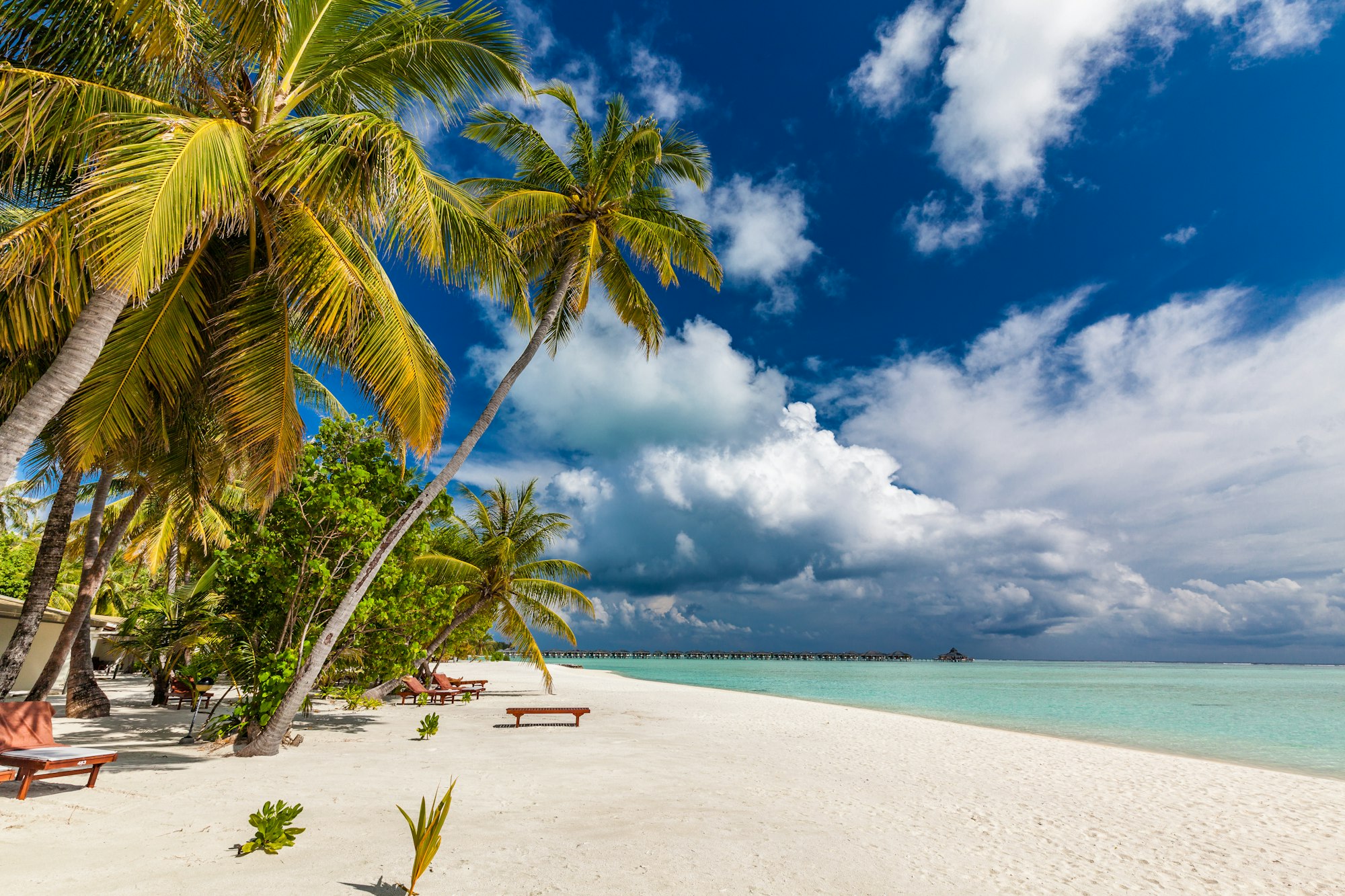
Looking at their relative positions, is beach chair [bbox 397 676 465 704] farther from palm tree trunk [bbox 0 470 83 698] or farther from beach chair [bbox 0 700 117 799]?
beach chair [bbox 0 700 117 799]

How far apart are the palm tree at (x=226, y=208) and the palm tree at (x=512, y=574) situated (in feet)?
34.6

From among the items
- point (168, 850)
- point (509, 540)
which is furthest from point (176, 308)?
point (509, 540)

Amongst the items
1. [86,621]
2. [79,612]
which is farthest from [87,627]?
[79,612]

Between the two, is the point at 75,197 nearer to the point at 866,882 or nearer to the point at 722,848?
the point at 722,848

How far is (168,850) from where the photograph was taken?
4.65 metres

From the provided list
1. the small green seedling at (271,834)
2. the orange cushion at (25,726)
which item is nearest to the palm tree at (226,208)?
the orange cushion at (25,726)

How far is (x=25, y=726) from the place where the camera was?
6.13m

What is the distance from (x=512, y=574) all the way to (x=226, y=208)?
14.3 metres

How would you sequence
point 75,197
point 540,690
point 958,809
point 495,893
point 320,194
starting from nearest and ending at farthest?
point 495,893 → point 75,197 → point 320,194 → point 958,809 → point 540,690

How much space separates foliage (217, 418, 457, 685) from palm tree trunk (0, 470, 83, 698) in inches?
87.9

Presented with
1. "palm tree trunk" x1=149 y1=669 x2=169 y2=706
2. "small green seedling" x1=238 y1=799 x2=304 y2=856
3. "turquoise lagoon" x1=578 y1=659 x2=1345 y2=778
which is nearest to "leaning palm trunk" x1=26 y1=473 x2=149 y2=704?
"palm tree trunk" x1=149 y1=669 x2=169 y2=706

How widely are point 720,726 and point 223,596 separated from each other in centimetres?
1017

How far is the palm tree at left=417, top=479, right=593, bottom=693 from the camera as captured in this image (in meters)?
17.9

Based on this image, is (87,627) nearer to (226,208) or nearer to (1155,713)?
(226,208)
